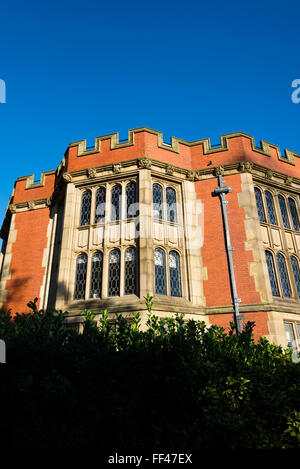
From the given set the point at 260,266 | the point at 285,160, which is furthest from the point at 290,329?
the point at 285,160

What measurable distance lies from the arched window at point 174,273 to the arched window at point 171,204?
1.49 meters

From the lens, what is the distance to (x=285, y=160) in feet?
50.1

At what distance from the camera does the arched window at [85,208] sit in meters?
13.8

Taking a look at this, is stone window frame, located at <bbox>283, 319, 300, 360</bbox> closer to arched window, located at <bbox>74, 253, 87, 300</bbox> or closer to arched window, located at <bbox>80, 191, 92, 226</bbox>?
arched window, located at <bbox>74, 253, 87, 300</bbox>

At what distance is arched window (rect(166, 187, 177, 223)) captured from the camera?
1356 centimetres

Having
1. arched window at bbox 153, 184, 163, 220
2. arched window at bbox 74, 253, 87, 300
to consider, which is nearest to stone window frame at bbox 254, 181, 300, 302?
arched window at bbox 153, 184, 163, 220

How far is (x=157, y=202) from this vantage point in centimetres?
1355

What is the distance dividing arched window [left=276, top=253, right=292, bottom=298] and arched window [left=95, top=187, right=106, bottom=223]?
7259 mm

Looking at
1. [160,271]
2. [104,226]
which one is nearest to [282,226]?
[160,271]

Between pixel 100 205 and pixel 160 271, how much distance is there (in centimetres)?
377

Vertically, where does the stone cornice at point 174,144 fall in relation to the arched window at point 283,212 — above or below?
above

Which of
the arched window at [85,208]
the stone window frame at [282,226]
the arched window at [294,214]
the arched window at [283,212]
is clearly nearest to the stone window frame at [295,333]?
the stone window frame at [282,226]

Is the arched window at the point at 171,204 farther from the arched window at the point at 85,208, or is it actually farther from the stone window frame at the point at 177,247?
the arched window at the point at 85,208
